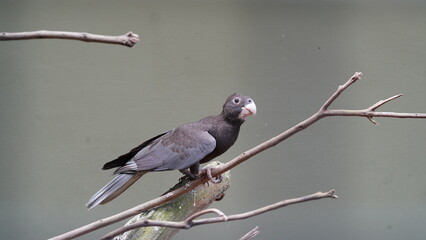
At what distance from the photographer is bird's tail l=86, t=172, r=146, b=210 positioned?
1.22m

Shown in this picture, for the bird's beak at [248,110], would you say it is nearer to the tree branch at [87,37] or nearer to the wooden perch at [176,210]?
the wooden perch at [176,210]

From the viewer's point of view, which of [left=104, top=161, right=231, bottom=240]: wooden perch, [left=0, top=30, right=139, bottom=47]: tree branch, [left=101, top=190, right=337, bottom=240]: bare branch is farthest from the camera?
[left=104, top=161, right=231, bottom=240]: wooden perch

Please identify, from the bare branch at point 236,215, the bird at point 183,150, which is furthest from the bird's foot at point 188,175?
the bare branch at point 236,215

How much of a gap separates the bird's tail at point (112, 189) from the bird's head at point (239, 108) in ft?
0.93

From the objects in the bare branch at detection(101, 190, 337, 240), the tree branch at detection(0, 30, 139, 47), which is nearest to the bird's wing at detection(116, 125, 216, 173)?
the bare branch at detection(101, 190, 337, 240)

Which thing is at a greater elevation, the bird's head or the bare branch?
the bird's head

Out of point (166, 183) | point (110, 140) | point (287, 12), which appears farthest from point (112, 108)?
point (287, 12)

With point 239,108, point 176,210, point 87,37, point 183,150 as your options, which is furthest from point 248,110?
point 87,37

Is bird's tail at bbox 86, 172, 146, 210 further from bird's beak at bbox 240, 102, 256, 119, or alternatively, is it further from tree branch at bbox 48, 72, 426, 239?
bird's beak at bbox 240, 102, 256, 119

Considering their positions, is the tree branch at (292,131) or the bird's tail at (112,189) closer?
the tree branch at (292,131)

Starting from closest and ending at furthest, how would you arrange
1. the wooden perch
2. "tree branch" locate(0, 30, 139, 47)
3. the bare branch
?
"tree branch" locate(0, 30, 139, 47), the bare branch, the wooden perch

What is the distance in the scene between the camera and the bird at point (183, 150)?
1254 mm

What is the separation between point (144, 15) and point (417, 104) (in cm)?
120

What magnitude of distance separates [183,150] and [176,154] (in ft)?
0.07
